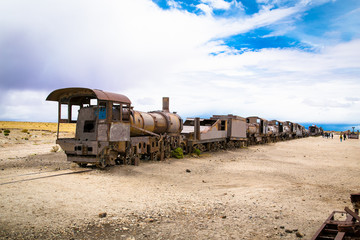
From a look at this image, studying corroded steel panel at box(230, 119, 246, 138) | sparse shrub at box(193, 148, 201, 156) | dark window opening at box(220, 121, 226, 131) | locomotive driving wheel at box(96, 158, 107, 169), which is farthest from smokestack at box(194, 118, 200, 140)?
locomotive driving wheel at box(96, 158, 107, 169)

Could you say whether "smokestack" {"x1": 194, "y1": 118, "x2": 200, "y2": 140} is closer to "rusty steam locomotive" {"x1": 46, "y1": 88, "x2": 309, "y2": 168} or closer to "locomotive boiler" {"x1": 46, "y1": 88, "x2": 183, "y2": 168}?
"rusty steam locomotive" {"x1": 46, "y1": 88, "x2": 309, "y2": 168}

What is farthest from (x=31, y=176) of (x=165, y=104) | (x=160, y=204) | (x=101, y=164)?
(x=165, y=104)

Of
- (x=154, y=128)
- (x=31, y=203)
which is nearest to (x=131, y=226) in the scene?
(x=31, y=203)

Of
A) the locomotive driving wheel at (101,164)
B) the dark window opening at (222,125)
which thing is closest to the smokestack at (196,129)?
the dark window opening at (222,125)

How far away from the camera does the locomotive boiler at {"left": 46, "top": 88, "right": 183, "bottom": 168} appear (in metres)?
11.4

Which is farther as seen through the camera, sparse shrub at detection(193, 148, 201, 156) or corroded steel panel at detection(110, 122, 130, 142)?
sparse shrub at detection(193, 148, 201, 156)

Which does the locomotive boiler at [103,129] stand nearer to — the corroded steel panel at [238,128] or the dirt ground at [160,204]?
the dirt ground at [160,204]

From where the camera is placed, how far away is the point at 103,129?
11.5 m

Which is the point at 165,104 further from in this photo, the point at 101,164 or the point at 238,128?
the point at 238,128

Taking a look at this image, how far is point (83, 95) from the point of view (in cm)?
1236

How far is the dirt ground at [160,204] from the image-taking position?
215 inches

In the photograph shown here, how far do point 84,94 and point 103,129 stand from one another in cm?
205

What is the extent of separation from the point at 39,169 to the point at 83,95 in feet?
12.1

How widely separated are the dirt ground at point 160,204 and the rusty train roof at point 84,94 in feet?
10.2
